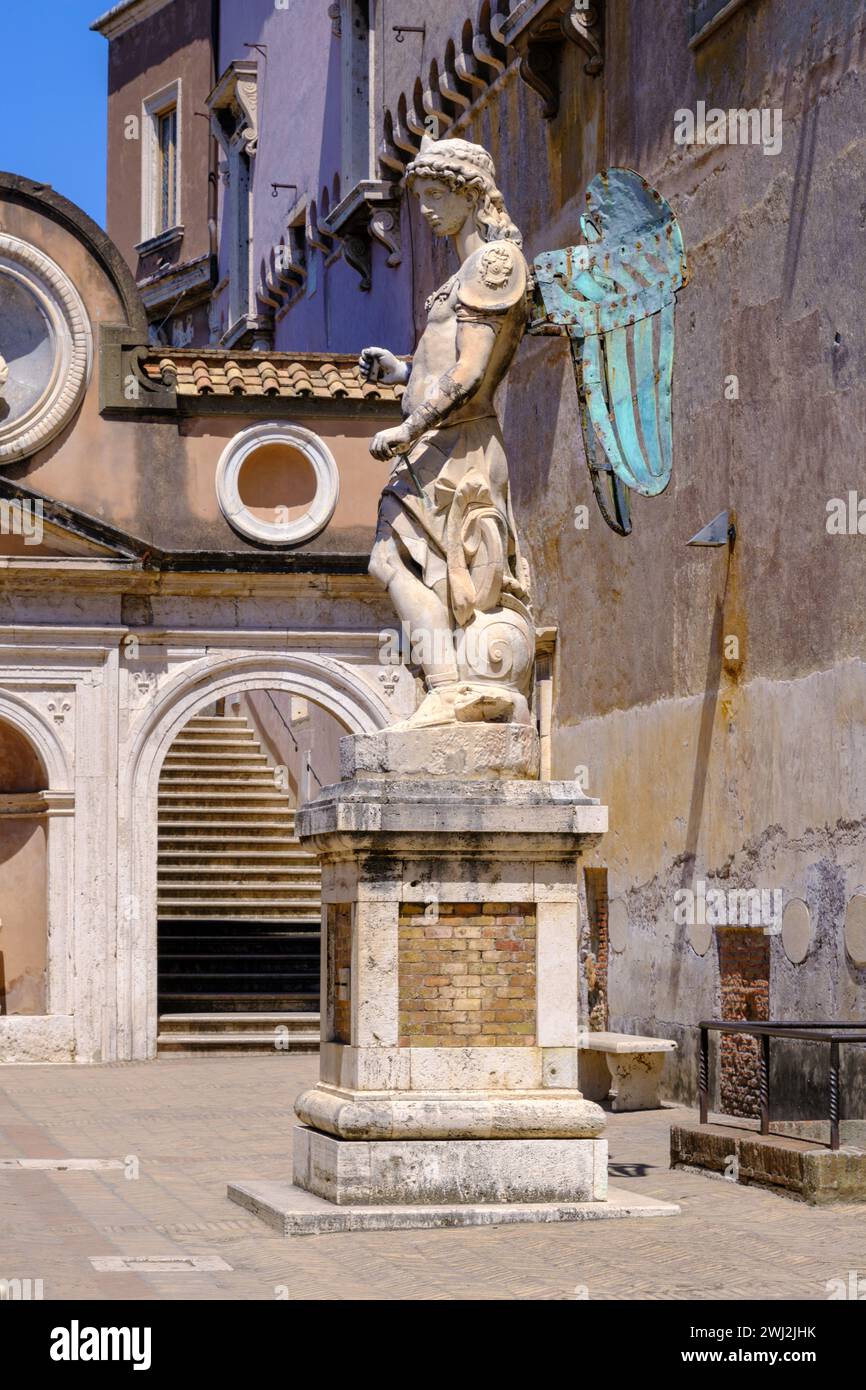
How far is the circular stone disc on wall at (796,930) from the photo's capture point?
14445 mm

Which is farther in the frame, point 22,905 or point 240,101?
point 240,101

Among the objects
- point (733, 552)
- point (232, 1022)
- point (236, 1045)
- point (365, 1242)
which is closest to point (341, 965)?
point (365, 1242)

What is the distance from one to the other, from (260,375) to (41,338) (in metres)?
2.13

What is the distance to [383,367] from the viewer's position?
10.9 m

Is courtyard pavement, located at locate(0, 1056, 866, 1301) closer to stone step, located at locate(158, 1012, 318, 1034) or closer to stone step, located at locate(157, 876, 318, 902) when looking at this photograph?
stone step, located at locate(158, 1012, 318, 1034)

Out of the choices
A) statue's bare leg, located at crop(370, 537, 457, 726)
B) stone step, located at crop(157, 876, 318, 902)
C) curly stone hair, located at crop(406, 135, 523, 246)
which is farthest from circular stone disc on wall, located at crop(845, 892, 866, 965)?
stone step, located at crop(157, 876, 318, 902)

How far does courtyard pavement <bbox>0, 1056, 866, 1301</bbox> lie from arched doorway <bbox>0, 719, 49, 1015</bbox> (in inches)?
291

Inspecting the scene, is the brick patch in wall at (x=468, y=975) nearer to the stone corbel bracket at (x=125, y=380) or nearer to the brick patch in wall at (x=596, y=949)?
the brick patch in wall at (x=596, y=949)

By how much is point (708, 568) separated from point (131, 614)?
6741mm

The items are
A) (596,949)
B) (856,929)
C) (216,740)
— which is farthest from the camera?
(216,740)

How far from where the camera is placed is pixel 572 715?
19719 millimetres

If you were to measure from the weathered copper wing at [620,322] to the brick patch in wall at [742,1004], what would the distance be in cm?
342

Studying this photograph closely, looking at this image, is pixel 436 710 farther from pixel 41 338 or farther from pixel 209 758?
pixel 209 758

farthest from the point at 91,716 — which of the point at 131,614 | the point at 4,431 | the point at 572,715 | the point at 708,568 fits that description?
the point at 708,568
